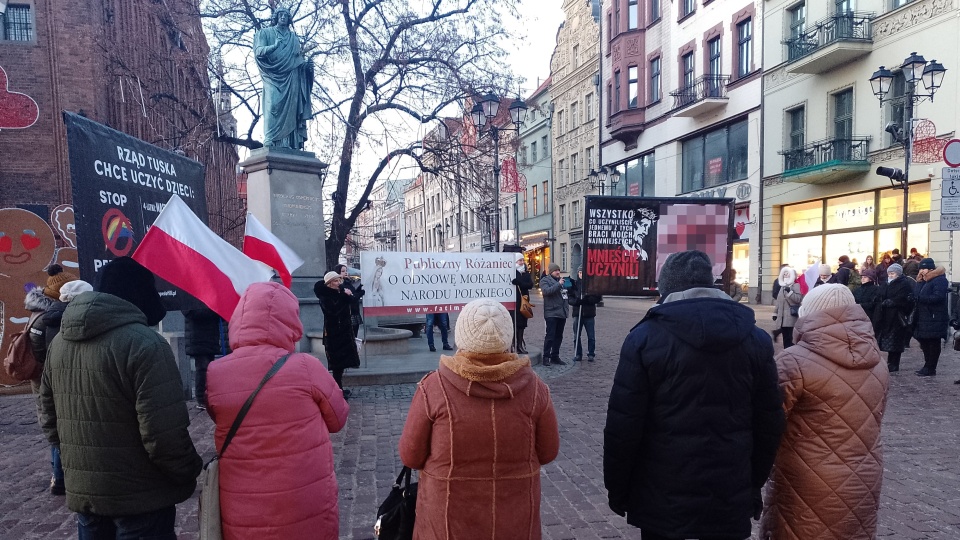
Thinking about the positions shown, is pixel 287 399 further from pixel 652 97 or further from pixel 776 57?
pixel 652 97

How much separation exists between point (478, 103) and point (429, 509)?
12.7m

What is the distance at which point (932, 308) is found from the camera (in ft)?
28.8

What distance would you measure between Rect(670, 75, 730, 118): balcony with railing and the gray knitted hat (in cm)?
2622

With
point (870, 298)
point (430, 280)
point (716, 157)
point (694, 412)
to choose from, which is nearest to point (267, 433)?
point (694, 412)

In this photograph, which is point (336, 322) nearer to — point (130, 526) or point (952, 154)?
point (130, 526)

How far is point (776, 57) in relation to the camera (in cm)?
2366

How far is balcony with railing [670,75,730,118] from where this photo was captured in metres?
26.3

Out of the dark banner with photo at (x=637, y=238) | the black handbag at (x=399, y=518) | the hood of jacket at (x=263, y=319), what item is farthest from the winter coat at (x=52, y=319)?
the dark banner with photo at (x=637, y=238)

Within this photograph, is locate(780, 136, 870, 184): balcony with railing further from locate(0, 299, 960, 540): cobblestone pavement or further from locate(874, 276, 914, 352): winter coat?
locate(0, 299, 960, 540): cobblestone pavement

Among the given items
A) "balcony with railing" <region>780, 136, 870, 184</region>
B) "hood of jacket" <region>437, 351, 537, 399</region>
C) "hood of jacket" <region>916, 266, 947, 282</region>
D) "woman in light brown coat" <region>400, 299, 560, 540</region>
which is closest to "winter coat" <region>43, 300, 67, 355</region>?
"woman in light brown coat" <region>400, 299, 560, 540</region>

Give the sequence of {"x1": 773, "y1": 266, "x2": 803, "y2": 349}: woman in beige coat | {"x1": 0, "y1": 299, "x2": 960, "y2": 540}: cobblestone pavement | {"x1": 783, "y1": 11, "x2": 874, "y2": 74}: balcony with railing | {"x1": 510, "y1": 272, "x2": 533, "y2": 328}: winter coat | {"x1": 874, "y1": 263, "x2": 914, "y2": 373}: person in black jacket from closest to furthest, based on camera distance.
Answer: {"x1": 0, "y1": 299, "x2": 960, "y2": 540}: cobblestone pavement → {"x1": 874, "y1": 263, "x2": 914, "y2": 373}: person in black jacket → {"x1": 773, "y1": 266, "x2": 803, "y2": 349}: woman in beige coat → {"x1": 510, "y1": 272, "x2": 533, "y2": 328}: winter coat → {"x1": 783, "y1": 11, "x2": 874, "y2": 74}: balcony with railing

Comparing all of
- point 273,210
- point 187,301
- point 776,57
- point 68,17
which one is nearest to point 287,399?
point 187,301

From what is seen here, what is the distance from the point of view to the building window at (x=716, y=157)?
25.9 meters

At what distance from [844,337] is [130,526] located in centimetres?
318
